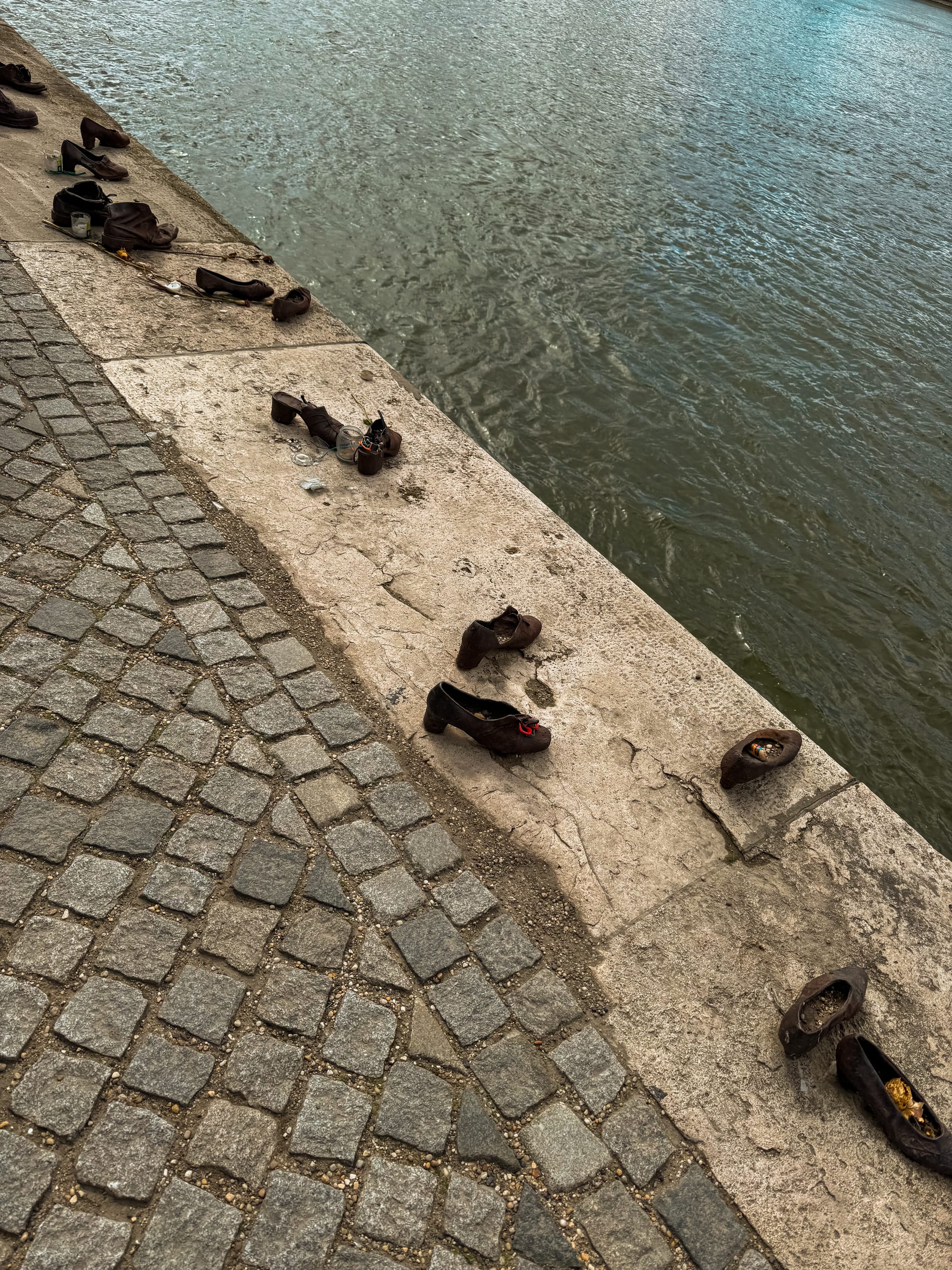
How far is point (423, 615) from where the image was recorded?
166 inches

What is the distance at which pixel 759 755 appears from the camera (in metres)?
3.81

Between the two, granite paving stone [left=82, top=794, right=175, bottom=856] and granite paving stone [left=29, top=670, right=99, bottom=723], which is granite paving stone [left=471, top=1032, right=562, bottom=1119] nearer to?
granite paving stone [left=82, top=794, right=175, bottom=856]

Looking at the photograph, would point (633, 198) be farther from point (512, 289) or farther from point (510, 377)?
point (510, 377)

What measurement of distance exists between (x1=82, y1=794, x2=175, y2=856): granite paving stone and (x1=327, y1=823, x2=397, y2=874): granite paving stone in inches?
22.8

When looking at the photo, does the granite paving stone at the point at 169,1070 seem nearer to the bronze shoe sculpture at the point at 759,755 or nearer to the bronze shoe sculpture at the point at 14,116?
the bronze shoe sculpture at the point at 759,755

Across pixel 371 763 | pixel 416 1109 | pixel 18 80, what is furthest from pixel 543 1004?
pixel 18 80

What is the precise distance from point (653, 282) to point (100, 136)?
16.7 feet

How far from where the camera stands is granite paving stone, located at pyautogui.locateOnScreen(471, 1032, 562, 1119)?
2680 millimetres

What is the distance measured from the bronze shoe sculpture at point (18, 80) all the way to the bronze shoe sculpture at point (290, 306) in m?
4.57

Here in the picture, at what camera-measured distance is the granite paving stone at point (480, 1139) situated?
8.35 feet

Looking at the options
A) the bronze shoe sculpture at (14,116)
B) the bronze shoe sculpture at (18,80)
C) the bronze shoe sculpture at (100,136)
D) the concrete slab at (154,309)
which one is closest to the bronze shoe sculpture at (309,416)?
the concrete slab at (154,309)

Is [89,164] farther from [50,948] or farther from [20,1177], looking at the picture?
[20,1177]

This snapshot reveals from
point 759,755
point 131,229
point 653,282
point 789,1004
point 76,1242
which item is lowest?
point 76,1242

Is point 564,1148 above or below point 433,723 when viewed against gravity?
below
